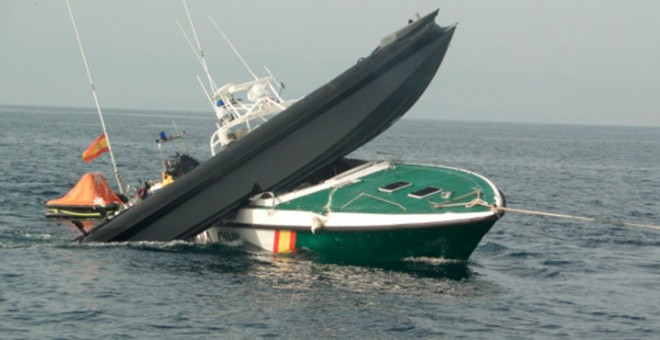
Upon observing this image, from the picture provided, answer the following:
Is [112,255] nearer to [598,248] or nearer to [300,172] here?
[300,172]

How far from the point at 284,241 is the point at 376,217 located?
3636 mm

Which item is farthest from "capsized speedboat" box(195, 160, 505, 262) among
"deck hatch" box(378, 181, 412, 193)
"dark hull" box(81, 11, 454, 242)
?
"dark hull" box(81, 11, 454, 242)

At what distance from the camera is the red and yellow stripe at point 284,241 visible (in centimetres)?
2819

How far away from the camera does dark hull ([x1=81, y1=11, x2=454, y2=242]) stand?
94.9ft

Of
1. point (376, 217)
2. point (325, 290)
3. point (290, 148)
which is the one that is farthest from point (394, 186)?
point (325, 290)

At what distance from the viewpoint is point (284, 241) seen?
28.4 meters

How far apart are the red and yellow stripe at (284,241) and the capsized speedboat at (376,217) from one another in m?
0.03

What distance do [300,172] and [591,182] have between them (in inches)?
1629

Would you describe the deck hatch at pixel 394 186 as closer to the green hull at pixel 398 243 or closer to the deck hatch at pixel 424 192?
the deck hatch at pixel 424 192

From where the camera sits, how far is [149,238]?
2956cm

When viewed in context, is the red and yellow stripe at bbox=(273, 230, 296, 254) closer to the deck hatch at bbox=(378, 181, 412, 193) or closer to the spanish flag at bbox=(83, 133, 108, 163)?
the deck hatch at bbox=(378, 181, 412, 193)

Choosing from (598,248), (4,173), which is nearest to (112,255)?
(598,248)

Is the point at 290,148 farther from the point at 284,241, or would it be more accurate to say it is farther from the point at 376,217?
the point at 376,217

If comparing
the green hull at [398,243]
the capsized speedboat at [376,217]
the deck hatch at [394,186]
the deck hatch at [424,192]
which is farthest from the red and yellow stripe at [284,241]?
the deck hatch at [424,192]
